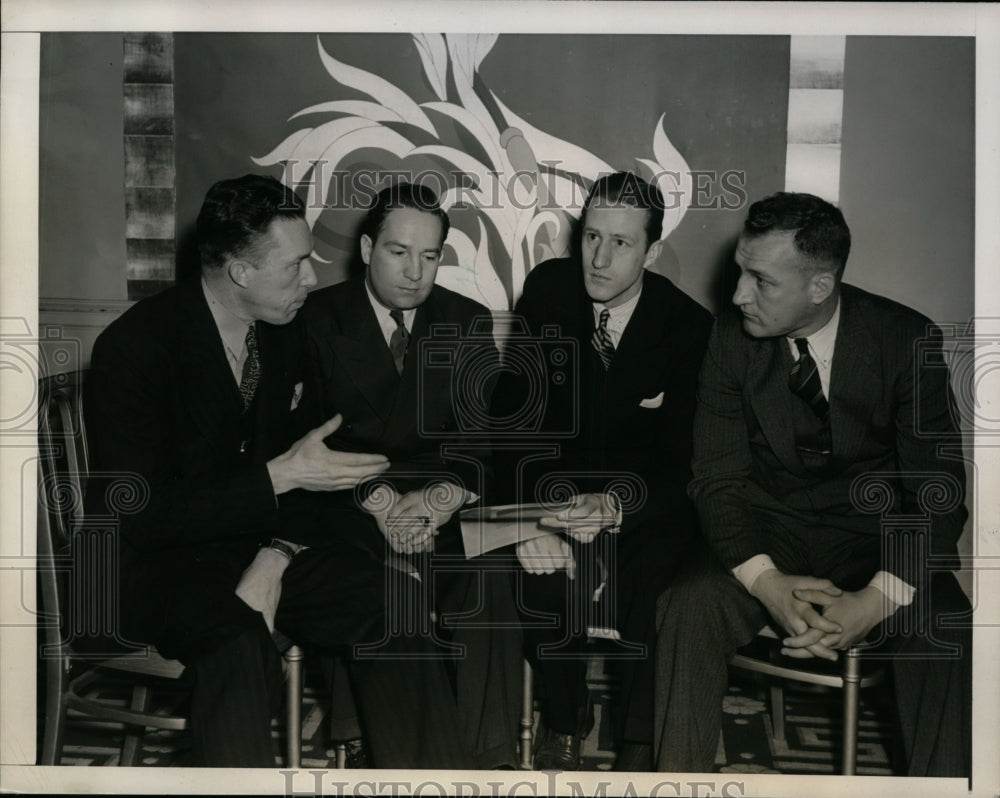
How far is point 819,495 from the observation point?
2.32m

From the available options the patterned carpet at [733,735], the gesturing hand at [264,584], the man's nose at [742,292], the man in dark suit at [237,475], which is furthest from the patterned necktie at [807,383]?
the gesturing hand at [264,584]

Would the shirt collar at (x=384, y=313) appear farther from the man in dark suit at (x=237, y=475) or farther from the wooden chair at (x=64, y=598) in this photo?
the wooden chair at (x=64, y=598)

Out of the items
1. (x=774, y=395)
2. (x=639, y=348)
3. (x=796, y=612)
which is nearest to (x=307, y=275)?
(x=639, y=348)

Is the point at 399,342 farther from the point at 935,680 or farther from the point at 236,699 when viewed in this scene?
the point at 935,680

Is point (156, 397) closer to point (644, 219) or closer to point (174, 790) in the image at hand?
point (174, 790)

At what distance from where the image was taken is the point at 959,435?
7.55 feet

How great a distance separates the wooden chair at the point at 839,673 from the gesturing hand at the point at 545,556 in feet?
1.35

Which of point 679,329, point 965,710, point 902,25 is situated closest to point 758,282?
point 679,329

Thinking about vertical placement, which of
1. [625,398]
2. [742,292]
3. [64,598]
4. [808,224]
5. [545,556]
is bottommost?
[64,598]

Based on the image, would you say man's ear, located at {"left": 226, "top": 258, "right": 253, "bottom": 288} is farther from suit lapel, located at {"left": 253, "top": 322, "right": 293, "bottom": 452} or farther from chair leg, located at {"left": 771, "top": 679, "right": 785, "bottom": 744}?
chair leg, located at {"left": 771, "top": 679, "right": 785, "bottom": 744}

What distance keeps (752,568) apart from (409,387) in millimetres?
855

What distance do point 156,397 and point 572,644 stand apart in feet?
3.47

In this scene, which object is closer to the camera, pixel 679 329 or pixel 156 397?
pixel 156 397

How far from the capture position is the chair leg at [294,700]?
2.20 meters
